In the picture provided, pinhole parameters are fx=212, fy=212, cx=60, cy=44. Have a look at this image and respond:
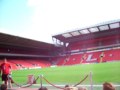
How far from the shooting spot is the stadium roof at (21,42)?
22.5 meters

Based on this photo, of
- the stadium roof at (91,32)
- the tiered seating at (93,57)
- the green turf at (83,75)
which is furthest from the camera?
the stadium roof at (91,32)

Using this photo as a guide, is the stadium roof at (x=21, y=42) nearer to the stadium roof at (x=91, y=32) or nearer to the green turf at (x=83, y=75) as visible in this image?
the stadium roof at (x=91, y=32)

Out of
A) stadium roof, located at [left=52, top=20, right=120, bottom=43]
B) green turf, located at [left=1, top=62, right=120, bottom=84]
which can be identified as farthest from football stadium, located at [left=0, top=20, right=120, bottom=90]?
green turf, located at [left=1, top=62, right=120, bottom=84]

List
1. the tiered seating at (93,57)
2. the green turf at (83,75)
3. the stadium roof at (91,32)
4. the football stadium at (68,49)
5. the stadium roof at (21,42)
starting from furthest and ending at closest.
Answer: the stadium roof at (91,32) → the football stadium at (68,49) → the tiered seating at (93,57) → the stadium roof at (21,42) → the green turf at (83,75)

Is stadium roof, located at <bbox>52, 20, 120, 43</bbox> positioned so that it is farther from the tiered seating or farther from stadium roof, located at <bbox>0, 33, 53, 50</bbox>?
the tiered seating

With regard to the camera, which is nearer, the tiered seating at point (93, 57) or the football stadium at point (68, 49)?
the tiered seating at point (93, 57)

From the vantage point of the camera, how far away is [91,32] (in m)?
28.1

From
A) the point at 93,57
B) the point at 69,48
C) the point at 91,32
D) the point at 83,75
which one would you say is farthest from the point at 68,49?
the point at 83,75

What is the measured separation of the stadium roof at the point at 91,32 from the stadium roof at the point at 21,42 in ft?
7.98

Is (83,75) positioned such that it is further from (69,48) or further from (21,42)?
(69,48)

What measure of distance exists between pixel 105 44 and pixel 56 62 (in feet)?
24.2

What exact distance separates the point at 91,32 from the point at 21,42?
934cm

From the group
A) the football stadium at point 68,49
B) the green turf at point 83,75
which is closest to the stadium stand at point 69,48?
the football stadium at point 68,49

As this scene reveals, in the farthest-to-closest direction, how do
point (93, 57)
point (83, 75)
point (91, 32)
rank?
1. point (91, 32)
2. point (93, 57)
3. point (83, 75)
